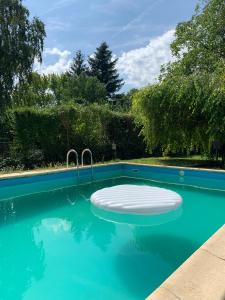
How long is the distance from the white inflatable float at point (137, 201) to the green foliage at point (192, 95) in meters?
5.14

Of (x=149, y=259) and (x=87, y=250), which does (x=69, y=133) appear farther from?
(x=149, y=259)

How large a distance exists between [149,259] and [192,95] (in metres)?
6.97

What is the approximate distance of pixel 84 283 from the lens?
10.7ft

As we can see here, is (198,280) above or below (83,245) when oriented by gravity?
above

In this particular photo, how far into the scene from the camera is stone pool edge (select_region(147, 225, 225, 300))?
204cm

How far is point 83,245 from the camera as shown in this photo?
427 centimetres

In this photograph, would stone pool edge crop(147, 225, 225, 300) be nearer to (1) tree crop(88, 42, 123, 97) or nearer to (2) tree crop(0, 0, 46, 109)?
(2) tree crop(0, 0, 46, 109)

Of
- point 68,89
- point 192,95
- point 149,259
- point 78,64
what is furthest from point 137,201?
point 78,64

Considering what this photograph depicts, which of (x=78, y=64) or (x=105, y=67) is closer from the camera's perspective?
(x=105, y=67)

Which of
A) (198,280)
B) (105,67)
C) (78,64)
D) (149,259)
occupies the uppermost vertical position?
(78,64)

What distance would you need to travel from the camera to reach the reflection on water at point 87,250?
124 inches

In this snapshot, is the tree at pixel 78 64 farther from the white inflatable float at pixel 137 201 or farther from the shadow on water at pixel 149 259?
the shadow on water at pixel 149 259

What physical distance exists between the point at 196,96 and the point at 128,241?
6509 mm

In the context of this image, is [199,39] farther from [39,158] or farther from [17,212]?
[17,212]
